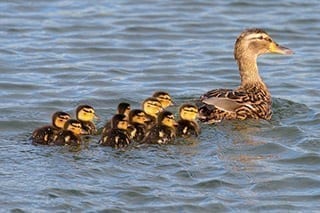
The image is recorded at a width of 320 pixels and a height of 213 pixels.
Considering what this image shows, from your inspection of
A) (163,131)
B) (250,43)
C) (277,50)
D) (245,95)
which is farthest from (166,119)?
(277,50)

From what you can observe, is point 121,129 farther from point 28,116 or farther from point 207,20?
point 207,20

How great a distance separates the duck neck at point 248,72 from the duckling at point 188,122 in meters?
1.28

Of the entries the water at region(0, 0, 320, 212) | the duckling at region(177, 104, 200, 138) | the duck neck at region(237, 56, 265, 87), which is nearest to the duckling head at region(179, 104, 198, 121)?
the duckling at region(177, 104, 200, 138)

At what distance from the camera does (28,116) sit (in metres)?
10.7

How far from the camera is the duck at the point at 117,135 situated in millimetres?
9367

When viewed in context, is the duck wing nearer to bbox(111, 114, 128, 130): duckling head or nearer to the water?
the water

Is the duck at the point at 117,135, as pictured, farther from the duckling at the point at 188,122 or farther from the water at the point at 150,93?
the duckling at the point at 188,122

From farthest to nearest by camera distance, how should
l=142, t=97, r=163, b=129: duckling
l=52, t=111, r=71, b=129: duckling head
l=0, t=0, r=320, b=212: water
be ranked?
l=142, t=97, r=163, b=129: duckling
l=52, t=111, r=71, b=129: duckling head
l=0, t=0, r=320, b=212: water

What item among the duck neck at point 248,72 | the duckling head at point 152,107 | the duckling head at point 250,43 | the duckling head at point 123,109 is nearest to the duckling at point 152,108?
the duckling head at point 152,107

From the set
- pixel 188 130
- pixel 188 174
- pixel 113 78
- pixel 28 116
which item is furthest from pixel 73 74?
pixel 188 174

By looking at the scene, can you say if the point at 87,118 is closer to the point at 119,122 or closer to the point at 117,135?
the point at 119,122

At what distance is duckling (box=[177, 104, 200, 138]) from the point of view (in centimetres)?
979

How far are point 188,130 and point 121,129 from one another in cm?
60

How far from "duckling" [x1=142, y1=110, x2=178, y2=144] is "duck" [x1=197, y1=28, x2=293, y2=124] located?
28.6 inches
